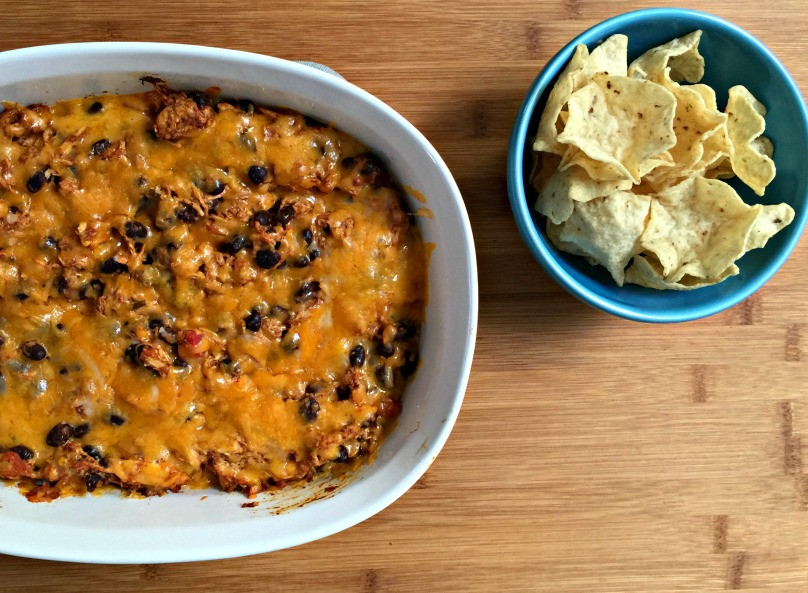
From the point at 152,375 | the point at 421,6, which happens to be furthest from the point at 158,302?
the point at 421,6

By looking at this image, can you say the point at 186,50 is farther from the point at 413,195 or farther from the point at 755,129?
the point at 755,129

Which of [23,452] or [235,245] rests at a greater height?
[235,245]

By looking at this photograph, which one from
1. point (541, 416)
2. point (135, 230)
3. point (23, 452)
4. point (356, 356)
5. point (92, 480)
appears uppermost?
point (135, 230)

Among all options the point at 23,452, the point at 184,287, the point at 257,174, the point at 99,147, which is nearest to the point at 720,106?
the point at 257,174

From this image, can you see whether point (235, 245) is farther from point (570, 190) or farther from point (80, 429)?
point (570, 190)

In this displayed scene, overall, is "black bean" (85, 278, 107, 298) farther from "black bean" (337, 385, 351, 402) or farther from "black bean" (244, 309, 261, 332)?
"black bean" (337, 385, 351, 402)
